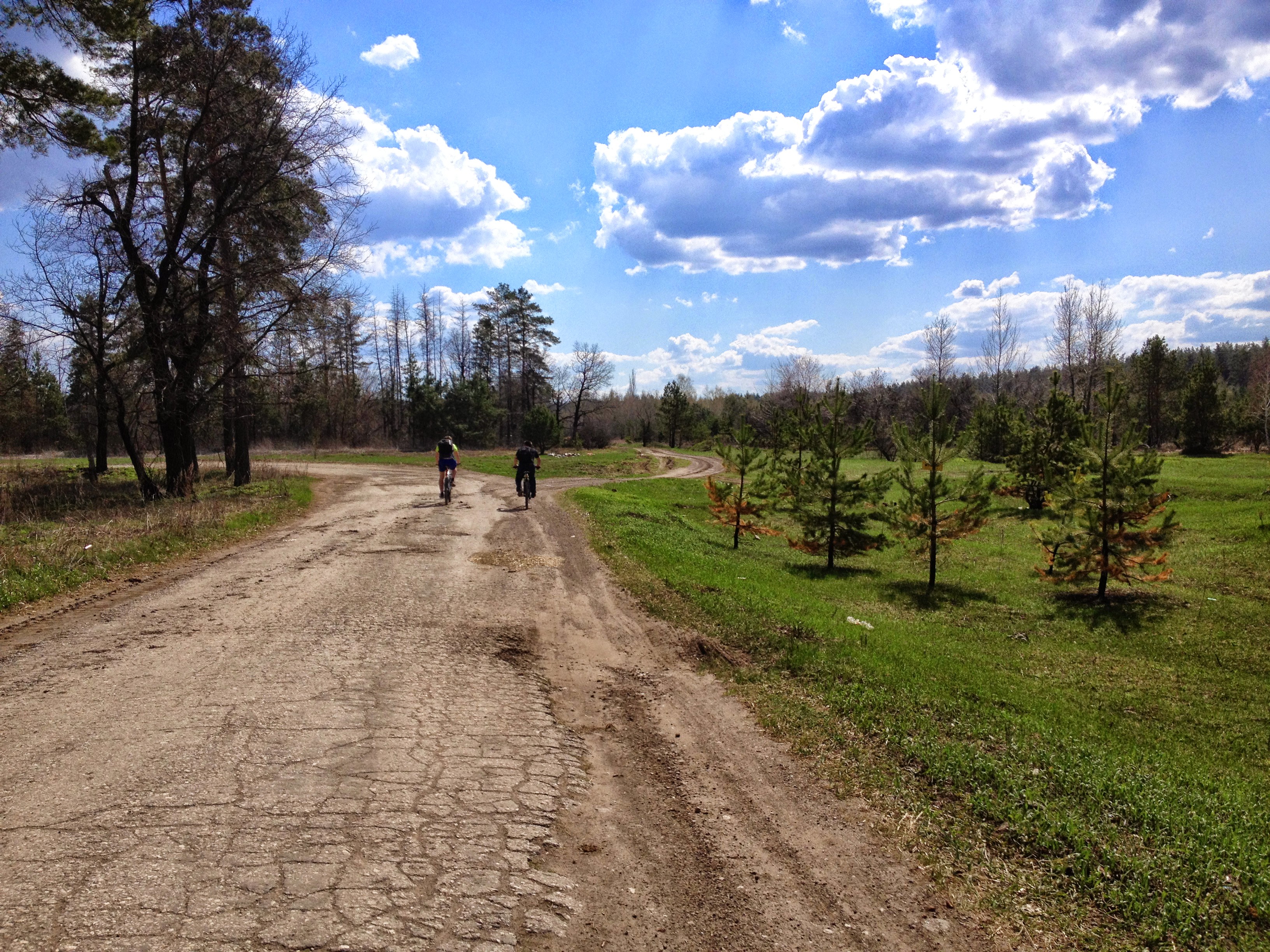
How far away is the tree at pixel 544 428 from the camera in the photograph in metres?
50.4

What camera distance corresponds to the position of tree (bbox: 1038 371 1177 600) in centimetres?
1277

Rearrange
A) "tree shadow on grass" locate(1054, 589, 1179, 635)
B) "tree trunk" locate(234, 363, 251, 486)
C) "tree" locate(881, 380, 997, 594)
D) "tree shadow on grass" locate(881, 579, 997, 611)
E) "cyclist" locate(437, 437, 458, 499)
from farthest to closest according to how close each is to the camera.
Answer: "tree trunk" locate(234, 363, 251, 486)
"cyclist" locate(437, 437, 458, 499)
"tree" locate(881, 380, 997, 594)
"tree shadow on grass" locate(881, 579, 997, 611)
"tree shadow on grass" locate(1054, 589, 1179, 635)

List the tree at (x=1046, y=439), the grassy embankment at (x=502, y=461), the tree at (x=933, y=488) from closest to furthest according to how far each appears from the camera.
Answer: the tree at (x=933, y=488) → the tree at (x=1046, y=439) → the grassy embankment at (x=502, y=461)

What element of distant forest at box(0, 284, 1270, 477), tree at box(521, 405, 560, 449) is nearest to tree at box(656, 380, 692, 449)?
distant forest at box(0, 284, 1270, 477)

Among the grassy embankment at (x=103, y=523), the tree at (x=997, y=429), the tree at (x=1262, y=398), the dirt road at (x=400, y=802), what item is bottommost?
the dirt road at (x=400, y=802)

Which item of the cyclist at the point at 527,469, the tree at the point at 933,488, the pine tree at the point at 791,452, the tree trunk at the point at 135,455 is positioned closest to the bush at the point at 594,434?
the pine tree at the point at 791,452

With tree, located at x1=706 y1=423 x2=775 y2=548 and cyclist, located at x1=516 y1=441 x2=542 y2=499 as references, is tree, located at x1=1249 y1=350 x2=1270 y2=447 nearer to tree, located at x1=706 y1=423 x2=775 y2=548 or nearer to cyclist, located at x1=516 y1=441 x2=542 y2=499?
tree, located at x1=706 y1=423 x2=775 y2=548

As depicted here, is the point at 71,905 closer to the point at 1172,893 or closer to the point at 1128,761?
the point at 1172,893

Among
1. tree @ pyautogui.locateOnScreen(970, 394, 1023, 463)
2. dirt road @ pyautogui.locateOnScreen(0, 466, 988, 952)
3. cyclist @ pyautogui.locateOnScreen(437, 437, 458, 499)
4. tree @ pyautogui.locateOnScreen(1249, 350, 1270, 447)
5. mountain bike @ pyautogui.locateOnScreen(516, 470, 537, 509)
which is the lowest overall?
dirt road @ pyautogui.locateOnScreen(0, 466, 988, 952)

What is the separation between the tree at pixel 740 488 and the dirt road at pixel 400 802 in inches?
450

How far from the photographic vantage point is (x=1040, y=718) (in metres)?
6.54

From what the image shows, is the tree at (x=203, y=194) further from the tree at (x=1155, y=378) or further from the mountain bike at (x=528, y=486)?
the tree at (x=1155, y=378)

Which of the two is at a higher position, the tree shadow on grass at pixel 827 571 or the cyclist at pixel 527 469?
the cyclist at pixel 527 469

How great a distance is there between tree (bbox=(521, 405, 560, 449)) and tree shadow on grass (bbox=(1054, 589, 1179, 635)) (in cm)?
3821
